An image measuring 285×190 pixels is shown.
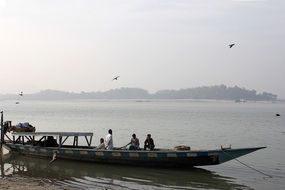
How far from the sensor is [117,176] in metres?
20.4

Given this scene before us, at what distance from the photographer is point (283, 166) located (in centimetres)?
2427

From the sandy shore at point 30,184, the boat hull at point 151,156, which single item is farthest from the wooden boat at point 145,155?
the sandy shore at point 30,184

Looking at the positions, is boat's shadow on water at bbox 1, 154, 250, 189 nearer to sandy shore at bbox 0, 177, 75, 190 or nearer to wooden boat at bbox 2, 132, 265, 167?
wooden boat at bbox 2, 132, 265, 167

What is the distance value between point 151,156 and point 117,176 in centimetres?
204

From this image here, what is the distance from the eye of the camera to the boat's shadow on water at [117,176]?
18625mm

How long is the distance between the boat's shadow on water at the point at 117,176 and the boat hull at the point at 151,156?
32 cm

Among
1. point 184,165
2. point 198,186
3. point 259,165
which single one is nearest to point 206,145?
point 259,165

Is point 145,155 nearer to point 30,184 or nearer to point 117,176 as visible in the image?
point 117,176

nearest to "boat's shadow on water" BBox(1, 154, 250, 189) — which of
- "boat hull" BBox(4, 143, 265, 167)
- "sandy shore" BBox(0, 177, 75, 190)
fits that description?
"boat hull" BBox(4, 143, 265, 167)

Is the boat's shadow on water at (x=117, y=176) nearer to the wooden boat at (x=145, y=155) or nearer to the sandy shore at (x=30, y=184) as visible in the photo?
the wooden boat at (x=145, y=155)

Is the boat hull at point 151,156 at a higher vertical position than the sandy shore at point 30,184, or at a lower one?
higher

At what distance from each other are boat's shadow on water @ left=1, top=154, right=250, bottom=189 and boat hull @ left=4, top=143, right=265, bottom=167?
1.04ft

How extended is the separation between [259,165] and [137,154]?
7.86m

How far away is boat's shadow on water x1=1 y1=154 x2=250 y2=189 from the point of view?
→ 18.6 metres
